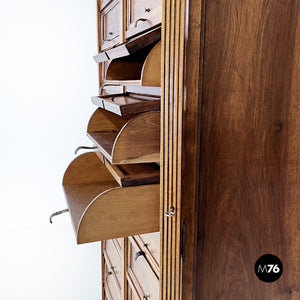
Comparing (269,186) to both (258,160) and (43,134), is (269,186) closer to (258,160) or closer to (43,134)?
(258,160)

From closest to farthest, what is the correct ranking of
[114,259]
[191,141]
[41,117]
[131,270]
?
[191,141], [131,270], [114,259], [41,117]

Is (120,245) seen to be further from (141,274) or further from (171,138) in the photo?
(171,138)

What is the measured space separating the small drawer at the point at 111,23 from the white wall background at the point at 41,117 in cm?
106

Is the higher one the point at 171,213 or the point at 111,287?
the point at 171,213

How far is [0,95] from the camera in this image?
9.58 ft

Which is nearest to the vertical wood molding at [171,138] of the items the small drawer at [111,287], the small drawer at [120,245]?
the small drawer at [120,245]

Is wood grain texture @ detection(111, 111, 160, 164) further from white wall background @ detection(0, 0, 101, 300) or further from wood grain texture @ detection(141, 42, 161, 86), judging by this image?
white wall background @ detection(0, 0, 101, 300)

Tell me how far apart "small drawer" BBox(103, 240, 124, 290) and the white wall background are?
0.77 meters

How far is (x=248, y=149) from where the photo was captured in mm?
890

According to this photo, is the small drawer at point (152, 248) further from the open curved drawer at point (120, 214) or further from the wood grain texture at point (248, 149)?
the wood grain texture at point (248, 149)

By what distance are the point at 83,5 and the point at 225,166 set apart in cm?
259

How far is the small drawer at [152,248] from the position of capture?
1.17 meters

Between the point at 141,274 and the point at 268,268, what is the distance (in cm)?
54

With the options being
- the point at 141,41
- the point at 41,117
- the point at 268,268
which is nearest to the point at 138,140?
the point at 141,41
